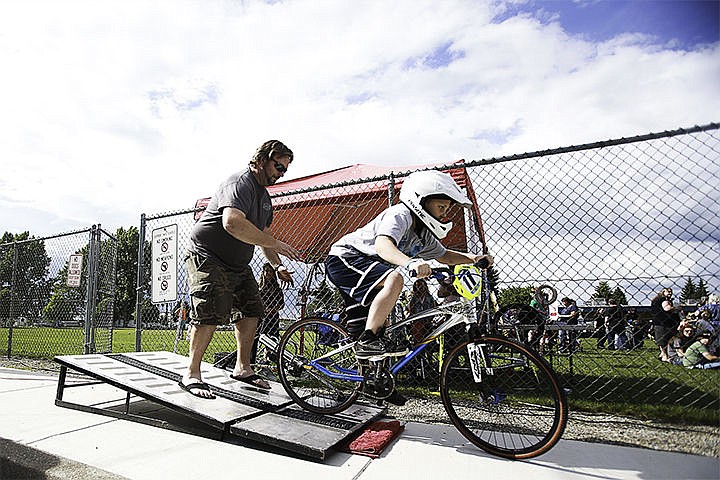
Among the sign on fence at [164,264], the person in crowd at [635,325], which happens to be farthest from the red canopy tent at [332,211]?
the person in crowd at [635,325]

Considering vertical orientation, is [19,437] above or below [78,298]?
below

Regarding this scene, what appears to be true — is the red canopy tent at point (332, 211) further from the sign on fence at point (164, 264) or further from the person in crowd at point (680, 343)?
the person in crowd at point (680, 343)

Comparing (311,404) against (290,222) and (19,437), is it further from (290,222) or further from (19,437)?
(290,222)

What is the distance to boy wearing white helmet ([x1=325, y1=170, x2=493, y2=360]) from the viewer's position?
291 centimetres

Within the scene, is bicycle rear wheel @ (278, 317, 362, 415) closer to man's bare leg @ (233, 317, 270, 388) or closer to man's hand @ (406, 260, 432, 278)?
man's bare leg @ (233, 317, 270, 388)

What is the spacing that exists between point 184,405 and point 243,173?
176 centimetres

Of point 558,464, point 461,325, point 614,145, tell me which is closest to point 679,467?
point 558,464

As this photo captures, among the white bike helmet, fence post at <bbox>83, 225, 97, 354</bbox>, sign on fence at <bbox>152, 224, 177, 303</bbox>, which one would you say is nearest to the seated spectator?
the white bike helmet

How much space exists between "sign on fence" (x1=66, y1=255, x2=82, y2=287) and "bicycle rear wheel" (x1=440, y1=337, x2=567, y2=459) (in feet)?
21.3

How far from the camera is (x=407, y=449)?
9.17 feet

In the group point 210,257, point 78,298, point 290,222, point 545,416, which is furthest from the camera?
point 78,298

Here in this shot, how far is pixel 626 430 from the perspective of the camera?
3262mm

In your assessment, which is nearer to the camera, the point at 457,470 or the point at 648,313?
the point at 457,470

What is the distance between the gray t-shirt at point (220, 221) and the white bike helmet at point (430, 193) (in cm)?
121
